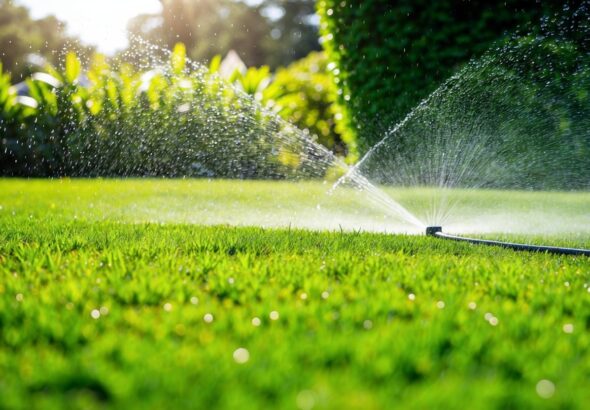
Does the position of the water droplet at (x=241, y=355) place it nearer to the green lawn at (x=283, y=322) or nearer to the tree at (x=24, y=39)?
the green lawn at (x=283, y=322)

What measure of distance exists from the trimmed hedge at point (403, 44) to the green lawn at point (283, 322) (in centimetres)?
441

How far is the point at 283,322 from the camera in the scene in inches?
74.4

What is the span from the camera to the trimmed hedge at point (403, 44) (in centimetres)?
770

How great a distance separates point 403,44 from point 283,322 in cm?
648

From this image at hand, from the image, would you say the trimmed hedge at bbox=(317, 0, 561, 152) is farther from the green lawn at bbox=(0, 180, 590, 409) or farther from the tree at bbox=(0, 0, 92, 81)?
the tree at bbox=(0, 0, 92, 81)

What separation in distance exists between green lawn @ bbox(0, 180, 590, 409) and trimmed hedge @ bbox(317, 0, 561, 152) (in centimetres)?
Result: 441

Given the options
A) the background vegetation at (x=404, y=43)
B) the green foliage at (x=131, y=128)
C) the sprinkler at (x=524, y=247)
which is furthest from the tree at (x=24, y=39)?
the sprinkler at (x=524, y=247)

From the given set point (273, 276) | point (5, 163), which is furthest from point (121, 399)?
point (5, 163)

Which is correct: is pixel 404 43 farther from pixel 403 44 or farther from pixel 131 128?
pixel 131 128

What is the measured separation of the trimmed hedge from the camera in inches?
A: 303

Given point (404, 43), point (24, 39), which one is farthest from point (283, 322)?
point (24, 39)

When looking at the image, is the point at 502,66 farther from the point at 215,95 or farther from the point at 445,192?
the point at 215,95

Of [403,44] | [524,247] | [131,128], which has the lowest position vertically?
[524,247]

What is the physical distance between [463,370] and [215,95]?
6.67 metres
